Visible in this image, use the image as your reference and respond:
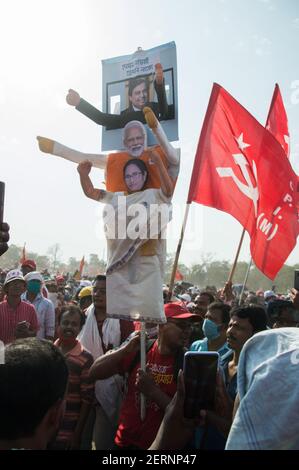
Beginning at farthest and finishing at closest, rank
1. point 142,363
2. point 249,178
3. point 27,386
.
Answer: point 249,178 → point 142,363 → point 27,386

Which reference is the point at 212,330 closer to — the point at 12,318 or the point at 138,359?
the point at 138,359

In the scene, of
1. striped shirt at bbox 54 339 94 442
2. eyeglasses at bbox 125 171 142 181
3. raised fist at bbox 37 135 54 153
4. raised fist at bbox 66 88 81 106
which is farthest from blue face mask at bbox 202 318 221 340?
raised fist at bbox 66 88 81 106

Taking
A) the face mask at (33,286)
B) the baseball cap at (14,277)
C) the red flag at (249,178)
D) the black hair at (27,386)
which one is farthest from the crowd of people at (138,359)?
the red flag at (249,178)

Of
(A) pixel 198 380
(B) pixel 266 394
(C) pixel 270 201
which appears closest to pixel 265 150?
(C) pixel 270 201

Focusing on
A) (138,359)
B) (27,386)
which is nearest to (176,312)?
(138,359)

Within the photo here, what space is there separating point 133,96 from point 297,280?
Answer: 180cm

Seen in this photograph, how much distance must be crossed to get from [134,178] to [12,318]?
7.61ft

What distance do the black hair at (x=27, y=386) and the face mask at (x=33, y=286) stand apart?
14.0ft

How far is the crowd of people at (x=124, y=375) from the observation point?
110 centimetres

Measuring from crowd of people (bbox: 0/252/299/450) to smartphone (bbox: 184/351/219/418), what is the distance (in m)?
0.04

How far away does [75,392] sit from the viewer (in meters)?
3.05

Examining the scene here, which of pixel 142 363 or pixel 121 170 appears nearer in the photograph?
pixel 142 363

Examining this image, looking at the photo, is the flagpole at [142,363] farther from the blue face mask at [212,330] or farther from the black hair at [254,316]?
the blue face mask at [212,330]

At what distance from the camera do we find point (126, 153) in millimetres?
3252
